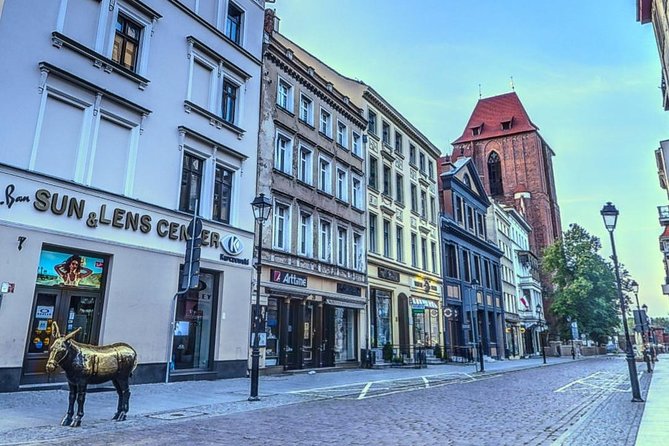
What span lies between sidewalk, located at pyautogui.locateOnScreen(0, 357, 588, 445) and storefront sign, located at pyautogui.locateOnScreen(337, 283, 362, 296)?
7836 millimetres

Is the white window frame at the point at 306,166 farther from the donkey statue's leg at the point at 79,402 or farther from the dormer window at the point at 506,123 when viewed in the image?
the dormer window at the point at 506,123

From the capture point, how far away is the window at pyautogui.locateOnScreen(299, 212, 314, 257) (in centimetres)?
2208

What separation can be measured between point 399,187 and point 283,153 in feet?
38.9

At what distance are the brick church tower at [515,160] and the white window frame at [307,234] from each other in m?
52.2

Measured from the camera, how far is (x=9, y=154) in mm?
11758

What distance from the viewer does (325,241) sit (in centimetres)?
2380

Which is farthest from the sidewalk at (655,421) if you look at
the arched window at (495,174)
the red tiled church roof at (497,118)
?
the red tiled church roof at (497,118)

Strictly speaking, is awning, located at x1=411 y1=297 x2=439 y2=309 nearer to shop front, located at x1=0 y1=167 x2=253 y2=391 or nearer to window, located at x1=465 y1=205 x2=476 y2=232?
window, located at x1=465 y1=205 x2=476 y2=232

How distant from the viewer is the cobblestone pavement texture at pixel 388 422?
7219mm

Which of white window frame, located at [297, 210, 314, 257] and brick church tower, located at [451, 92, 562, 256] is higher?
brick church tower, located at [451, 92, 562, 256]

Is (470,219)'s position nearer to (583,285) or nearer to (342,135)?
(342,135)

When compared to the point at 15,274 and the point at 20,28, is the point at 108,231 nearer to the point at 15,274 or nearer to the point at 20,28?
the point at 15,274

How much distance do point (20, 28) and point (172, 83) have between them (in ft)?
15.7

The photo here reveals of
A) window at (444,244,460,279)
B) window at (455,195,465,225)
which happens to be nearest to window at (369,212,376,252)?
window at (444,244,460,279)
